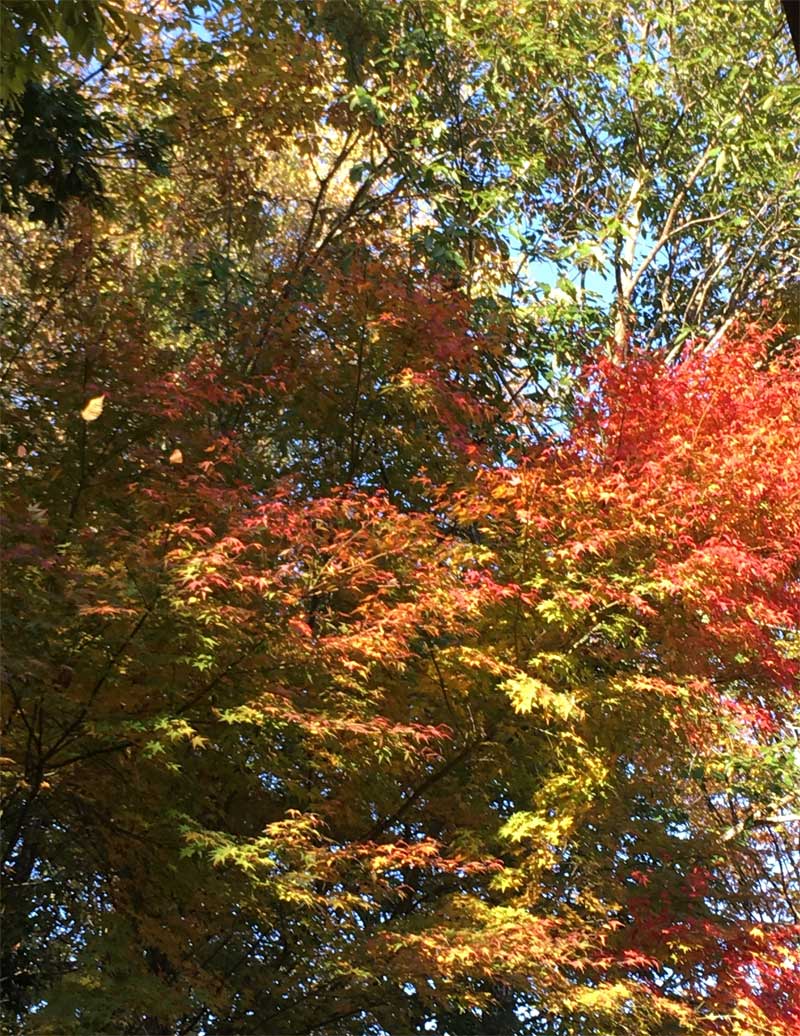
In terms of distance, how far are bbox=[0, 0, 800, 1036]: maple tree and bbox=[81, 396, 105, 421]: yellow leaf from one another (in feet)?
0.07

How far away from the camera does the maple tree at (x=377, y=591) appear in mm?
5262

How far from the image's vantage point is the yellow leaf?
572cm

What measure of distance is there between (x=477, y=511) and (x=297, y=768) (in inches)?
73.4

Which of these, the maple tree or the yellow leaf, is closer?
the maple tree

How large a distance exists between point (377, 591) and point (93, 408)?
1.78 meters

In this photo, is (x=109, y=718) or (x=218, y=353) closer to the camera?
(x=109, y=718)

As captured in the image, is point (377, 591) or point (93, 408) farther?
point (377, 591)

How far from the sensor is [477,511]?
6906 millimetres

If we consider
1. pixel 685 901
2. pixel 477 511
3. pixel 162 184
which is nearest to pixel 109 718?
pixel 477 511

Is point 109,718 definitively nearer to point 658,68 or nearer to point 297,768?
point 297,768

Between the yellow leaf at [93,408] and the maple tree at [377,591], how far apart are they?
0.8 inches

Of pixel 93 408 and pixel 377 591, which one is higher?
pixel 93 408

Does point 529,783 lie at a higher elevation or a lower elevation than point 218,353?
lower

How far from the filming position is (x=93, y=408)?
582 cm
